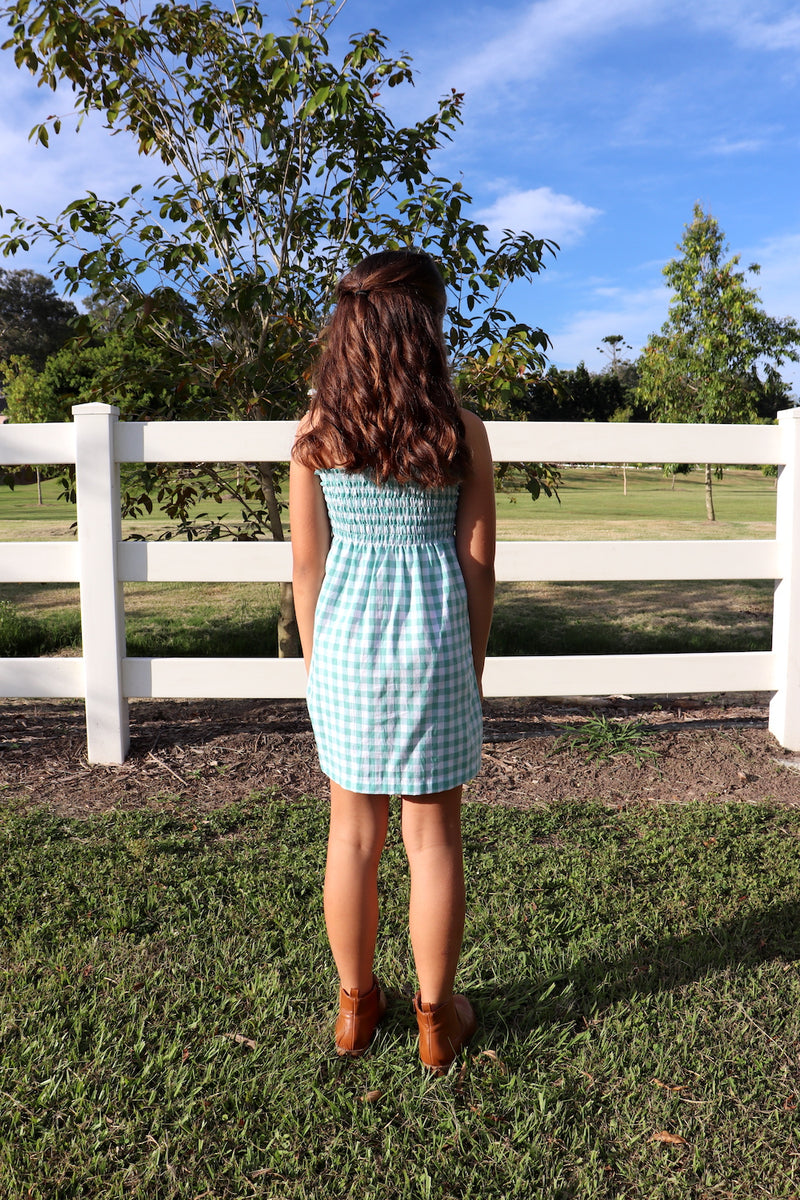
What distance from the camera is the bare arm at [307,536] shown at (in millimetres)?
1986

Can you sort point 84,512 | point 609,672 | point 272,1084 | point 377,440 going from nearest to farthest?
point 377,440, point 272,1084, point 84,512, point 609,672

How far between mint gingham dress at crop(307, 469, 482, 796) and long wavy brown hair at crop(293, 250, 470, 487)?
0.07 metres

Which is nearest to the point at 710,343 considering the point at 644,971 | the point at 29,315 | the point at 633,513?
the point at 633,513

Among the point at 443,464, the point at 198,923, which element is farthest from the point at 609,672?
the point at 443,464

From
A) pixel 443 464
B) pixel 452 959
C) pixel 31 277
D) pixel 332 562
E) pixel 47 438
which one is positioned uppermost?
pixel 31 277

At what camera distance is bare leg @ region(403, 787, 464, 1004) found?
6.51ft

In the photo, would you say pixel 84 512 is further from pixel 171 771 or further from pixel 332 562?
pixel 332 562

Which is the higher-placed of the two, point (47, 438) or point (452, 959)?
point (47, 438)

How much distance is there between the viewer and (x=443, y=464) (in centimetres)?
187

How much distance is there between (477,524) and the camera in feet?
6.52

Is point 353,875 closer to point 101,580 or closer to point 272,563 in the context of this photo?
point 272,563

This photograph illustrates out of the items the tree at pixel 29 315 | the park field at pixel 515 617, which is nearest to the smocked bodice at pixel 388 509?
the park field at pixel 515 617

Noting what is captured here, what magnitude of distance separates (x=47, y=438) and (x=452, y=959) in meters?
3.09

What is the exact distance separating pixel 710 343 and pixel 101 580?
64.2ft
